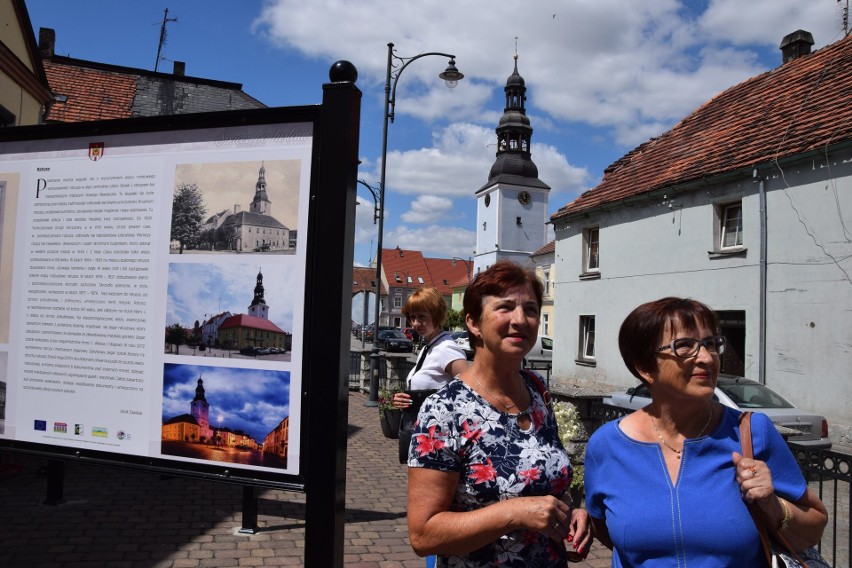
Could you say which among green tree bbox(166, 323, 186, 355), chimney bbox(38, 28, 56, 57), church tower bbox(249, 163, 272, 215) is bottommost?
green tree bbox(166, 323, 186, 355)

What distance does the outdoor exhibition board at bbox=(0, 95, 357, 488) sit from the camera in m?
2.46

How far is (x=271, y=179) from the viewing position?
250 centimetres

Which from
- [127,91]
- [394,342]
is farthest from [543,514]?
[394,342]

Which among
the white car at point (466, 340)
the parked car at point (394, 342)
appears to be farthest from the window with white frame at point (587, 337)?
the parked car at point (394, 342)

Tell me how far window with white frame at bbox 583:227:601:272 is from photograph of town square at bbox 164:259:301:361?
71.1 ft

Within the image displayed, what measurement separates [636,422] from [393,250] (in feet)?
373

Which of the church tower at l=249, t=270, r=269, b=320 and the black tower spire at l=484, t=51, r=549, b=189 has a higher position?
the black tower spire at l=484, t=51, r=549, b=189

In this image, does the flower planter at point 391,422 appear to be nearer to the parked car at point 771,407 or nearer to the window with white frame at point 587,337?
the parked car at point 771,407

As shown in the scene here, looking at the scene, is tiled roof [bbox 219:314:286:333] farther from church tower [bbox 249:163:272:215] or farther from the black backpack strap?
the black backpack strap

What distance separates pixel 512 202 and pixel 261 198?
7061 centimetres

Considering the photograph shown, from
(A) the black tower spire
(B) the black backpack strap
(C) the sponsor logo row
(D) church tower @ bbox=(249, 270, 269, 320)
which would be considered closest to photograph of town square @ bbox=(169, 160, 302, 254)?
(D) church tower @ bbox=(249, 270, 269, 320)

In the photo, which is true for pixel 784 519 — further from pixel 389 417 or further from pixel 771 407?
pixel 771 407

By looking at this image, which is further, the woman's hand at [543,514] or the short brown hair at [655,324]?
the short brown hair at [655,324]

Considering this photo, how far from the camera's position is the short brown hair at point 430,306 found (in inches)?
183
